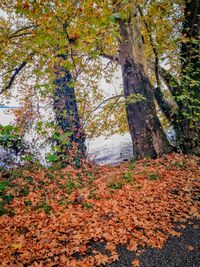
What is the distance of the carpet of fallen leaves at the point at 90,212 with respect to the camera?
10.8 ft

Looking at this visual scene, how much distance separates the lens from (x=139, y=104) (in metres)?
7.85

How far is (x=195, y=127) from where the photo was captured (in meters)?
8.20

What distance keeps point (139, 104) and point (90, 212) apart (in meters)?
4.60

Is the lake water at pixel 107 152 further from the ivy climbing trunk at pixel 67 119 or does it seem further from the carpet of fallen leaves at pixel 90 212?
the carpet of fallen leaves at pixel 90 212

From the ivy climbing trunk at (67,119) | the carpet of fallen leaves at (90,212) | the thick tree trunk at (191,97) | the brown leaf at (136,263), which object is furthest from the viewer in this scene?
the thick tree trunk at (191,97)

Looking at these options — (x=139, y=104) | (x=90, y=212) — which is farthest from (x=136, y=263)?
(x=139, y=104)

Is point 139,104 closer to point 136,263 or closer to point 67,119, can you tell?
point 67,119

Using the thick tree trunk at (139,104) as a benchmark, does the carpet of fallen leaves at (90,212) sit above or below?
below

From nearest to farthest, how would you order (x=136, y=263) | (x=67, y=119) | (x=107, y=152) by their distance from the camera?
1. (x=136, y=263)
2. (x=67, y=119)
3. (x=107, y=152)

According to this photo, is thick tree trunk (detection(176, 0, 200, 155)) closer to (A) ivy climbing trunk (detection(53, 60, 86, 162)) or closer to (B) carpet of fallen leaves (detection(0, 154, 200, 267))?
(B) carpet of fallen leaves (detection(0, 154, 200, 267))

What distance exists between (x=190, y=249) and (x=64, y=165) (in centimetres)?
502

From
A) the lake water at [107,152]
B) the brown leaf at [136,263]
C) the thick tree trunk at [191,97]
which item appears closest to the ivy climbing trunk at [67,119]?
the lake water at [107,152]

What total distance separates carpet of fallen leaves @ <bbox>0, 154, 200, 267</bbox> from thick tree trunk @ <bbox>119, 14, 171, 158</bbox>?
4.22ft

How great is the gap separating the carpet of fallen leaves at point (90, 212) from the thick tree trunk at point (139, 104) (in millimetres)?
1288
